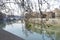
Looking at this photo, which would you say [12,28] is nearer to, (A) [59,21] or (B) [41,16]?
(B) [41,16]

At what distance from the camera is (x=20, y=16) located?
2836mm

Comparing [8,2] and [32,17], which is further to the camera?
[8,2]

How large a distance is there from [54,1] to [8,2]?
3.13 ft

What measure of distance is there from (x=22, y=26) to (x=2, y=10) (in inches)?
21.8

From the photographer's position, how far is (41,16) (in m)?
2.72

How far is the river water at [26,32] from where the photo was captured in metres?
2.72

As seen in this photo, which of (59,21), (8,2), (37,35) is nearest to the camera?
(59,21)

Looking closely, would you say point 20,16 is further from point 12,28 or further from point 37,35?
point 37,35

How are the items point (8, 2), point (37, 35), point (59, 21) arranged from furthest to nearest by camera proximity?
point (8, 2), point (37, 35), point (59, 21)

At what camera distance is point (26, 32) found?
9.30 ft

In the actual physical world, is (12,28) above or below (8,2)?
below

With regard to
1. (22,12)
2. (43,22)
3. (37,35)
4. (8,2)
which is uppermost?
(8,2)

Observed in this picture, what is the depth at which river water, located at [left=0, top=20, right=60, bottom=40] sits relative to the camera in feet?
8.92

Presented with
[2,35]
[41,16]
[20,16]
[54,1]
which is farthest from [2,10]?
[54,1]
